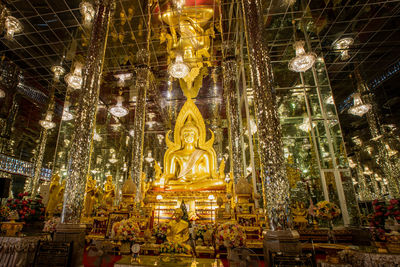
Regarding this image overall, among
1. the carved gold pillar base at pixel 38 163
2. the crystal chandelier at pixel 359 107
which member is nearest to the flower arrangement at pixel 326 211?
the crystal chandelier at pixel 359 107

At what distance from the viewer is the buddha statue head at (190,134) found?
8.18 metres

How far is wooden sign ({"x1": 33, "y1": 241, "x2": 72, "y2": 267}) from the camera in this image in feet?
9.52

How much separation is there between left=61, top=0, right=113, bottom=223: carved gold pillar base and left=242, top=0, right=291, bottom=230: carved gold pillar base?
3000 mm

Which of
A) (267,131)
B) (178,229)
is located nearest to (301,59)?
(267,131)

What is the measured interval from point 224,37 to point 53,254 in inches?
320

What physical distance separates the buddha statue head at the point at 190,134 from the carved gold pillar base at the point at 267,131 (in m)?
4.90

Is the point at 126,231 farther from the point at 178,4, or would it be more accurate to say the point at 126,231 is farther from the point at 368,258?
the point at 178,4

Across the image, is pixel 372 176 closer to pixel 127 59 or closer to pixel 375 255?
pixel 375 255

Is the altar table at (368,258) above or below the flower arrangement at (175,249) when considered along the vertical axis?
below

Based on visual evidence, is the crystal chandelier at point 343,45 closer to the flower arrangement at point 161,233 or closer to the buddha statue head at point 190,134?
the buddha statue head at point 190,134

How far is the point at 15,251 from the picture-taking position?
9.29 feet

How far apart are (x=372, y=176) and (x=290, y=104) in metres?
7.68

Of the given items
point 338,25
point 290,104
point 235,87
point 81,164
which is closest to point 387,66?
point 338,25

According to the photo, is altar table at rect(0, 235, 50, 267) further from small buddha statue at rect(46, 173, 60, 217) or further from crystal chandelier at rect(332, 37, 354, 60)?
crystal chandelier at rect(332, 37, 354, 60)
